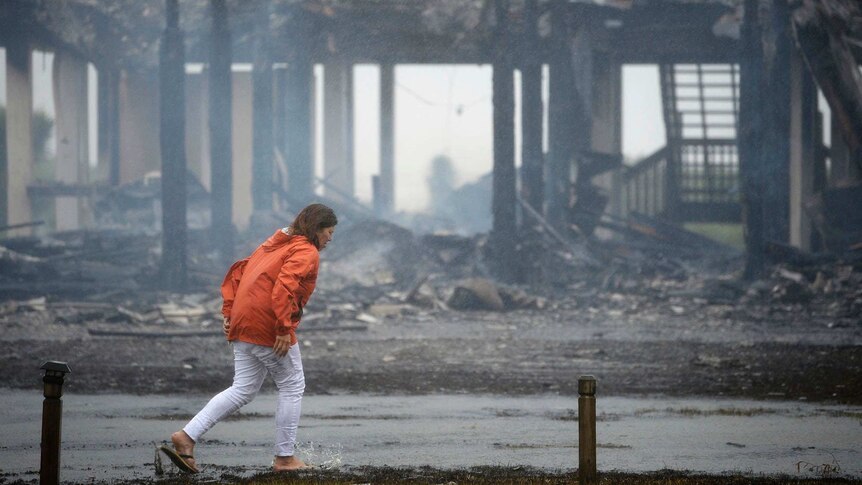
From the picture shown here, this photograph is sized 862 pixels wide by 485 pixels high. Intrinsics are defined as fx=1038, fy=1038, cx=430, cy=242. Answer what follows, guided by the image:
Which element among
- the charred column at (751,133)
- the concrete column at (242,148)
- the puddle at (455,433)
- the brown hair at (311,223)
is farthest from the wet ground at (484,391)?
the concrete column at (242,148)

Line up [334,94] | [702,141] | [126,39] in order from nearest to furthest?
[702,141], [126,39], [334,94]

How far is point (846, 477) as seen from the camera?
18.5 ft

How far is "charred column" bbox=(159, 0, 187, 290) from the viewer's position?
709 inches

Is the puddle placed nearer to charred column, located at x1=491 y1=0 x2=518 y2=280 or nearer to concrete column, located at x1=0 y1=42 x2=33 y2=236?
charred column, located at x1=491 y1=0 x2=518 y2=280

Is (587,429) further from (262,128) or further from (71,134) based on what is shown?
(71,134)

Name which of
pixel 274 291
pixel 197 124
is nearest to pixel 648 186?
pixel 197 124

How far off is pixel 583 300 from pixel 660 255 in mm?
5409

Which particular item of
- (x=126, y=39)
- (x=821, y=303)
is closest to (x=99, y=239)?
(x=126, y=39)

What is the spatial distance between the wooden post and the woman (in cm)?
1430

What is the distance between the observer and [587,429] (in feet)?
16.5

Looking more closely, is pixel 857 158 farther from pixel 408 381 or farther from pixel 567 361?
pixel 408 381

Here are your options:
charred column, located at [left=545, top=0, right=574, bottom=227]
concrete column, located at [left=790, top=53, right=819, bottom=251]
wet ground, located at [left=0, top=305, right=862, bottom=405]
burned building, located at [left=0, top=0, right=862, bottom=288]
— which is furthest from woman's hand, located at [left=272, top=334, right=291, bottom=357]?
concrete column, located at [left=790, top=53, right=819, bottom=251]

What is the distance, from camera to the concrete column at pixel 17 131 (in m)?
24.9

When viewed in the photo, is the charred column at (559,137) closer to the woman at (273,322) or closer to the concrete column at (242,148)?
the concrete column at (242,148)
